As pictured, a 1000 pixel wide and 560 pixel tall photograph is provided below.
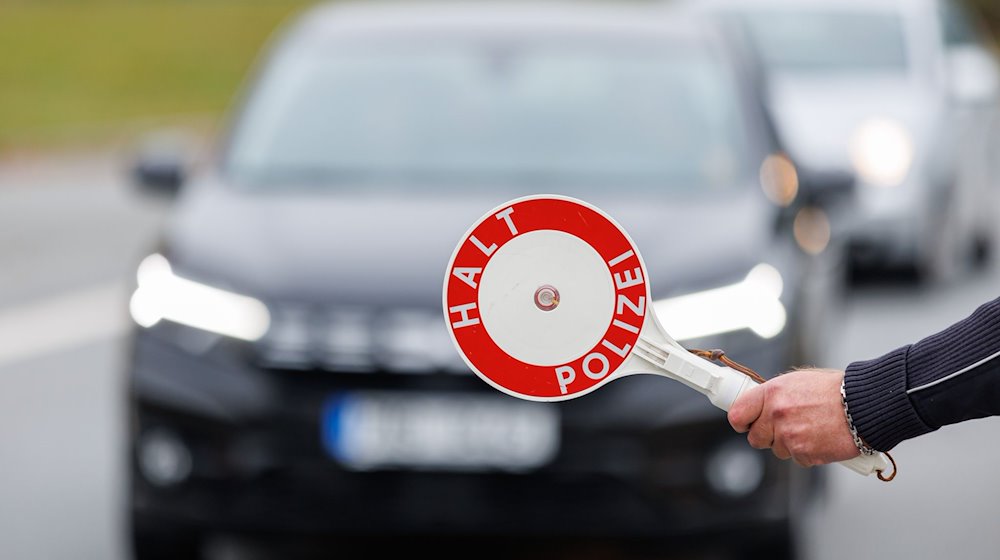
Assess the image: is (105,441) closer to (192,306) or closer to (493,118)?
(493,118)

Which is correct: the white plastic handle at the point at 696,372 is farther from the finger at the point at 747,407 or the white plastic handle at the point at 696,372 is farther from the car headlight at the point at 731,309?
the car headlight at the point at 731,309

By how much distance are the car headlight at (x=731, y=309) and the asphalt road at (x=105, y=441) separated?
0.54 meters

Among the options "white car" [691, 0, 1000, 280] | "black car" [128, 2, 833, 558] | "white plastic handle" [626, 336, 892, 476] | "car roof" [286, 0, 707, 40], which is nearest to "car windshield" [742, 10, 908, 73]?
"white car" [691, 0, 1000, 280]

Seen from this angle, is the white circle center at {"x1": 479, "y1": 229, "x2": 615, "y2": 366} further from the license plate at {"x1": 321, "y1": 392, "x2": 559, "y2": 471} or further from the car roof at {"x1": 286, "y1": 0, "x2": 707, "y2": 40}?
the car roof at {"x1": 286, "y1": 0, "x2": 707, "y2": 40}

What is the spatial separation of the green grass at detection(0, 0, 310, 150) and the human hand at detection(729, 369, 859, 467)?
20965 millimetres

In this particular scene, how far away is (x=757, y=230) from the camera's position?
505 cm

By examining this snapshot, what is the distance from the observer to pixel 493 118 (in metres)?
5.82

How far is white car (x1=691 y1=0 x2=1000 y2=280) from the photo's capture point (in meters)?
10.2

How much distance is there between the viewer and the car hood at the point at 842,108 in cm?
1034

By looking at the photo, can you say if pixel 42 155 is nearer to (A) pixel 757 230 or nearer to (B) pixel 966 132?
(B) pixel 966 132

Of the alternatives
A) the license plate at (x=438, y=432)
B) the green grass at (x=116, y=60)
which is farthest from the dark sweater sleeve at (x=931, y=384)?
the green grass at (x=116, y=60)

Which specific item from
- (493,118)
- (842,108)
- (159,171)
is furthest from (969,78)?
(159,171)

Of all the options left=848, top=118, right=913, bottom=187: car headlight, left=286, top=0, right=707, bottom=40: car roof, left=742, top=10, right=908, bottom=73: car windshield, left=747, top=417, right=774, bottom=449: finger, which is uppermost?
left=742, top=10, right=908, bottom=73: car windshield

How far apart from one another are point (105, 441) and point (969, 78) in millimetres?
5731
